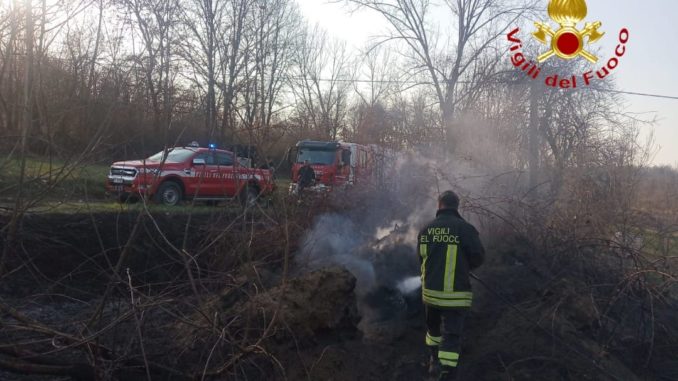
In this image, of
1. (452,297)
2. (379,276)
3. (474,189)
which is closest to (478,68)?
(474,189)

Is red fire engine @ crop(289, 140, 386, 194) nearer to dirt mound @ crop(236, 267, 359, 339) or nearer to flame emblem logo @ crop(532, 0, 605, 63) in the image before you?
flame emblem logo @ crop(532, 0, 605, 63)

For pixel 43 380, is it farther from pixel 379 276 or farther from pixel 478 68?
pixel 478 68

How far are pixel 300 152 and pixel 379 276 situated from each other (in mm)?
10774

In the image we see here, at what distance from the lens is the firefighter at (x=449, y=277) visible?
16.9ft

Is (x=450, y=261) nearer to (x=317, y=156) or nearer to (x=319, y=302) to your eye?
(x=319, y=302)

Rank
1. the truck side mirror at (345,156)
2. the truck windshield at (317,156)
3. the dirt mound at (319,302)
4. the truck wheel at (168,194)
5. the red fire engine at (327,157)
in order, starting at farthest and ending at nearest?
the truck windshield at (317,156) < the truck side mirror at (345,156) < the red fire engine at (327,157) < the truck wheel at (168,194) < the dirt mound at (319,302)

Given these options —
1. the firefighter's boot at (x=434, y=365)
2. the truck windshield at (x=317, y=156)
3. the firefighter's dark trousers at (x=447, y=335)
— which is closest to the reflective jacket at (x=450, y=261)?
the firefighter's dark trousers at (x=447, y=335)

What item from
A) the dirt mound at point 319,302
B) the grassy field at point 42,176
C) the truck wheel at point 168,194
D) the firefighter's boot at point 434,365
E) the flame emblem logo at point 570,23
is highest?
the flame emblem logo at point 570,23

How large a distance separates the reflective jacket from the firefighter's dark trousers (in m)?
0.12

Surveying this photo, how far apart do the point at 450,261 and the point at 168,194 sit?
33.3ft

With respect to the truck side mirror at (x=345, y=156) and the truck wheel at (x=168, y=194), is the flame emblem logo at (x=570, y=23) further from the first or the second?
the truck wheel at (x=168, y=194)

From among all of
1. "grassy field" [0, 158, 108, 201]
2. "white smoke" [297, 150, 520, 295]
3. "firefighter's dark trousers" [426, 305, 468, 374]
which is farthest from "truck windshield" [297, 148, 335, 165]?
"firefighter's dark trousers" [426, 305, 468, 374]

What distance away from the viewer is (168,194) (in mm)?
13805

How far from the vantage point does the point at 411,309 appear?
686 centimetres
